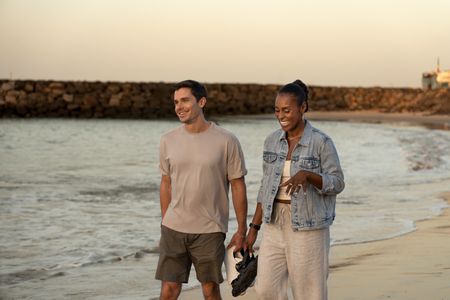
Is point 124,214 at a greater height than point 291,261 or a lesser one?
lesser

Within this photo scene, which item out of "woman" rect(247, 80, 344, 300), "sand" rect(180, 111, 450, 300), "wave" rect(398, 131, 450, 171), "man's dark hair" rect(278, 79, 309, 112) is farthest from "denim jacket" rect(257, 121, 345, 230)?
"wave" rect(398, 131, 450, 171)

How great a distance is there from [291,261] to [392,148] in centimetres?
2453

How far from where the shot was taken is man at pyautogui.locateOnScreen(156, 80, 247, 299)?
530cm

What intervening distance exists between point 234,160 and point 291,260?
2.14 ft

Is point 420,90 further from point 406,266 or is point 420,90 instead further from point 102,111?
point 406,266

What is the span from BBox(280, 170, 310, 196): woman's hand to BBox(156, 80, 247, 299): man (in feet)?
1.89

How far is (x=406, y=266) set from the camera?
26.3 ft

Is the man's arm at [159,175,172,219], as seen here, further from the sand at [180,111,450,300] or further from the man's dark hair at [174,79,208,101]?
the sand at [180,111,450,300]

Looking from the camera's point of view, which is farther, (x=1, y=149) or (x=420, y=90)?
(x=420, y=90)

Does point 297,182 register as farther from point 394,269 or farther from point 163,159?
point 394,269

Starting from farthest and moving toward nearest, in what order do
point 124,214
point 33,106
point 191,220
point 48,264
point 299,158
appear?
1. point 33,106
2. point 124,214
3. point 48,264
4. point 191,220
5. point 299,158

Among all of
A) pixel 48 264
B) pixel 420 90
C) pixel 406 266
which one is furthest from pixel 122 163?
pixel 420 90

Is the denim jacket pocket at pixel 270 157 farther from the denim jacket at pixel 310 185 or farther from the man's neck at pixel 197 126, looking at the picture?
the man's neck at pixel 197 126

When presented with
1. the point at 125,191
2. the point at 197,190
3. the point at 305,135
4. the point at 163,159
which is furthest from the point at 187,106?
the point at 125,191
